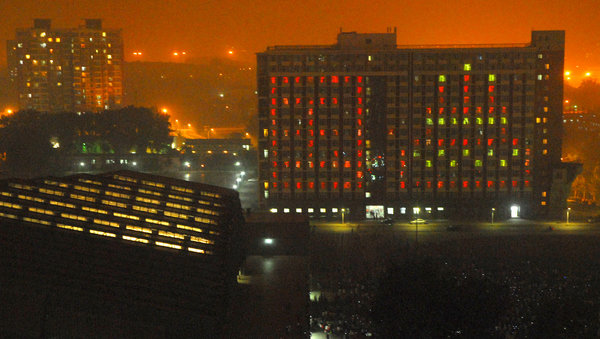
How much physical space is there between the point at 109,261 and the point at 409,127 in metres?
29.6

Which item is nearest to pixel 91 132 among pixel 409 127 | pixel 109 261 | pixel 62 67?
pixel 62 67

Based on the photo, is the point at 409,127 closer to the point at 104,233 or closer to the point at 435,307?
the point at 435,307

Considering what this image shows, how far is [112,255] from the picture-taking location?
21062 millimetres

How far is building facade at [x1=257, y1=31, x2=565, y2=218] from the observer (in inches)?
1827

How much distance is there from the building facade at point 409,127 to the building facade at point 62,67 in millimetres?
55588

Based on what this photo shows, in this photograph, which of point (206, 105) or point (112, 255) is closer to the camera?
point (112, 255)

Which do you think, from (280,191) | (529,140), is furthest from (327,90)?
(529,140)

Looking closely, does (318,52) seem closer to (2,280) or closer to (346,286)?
(346,286)

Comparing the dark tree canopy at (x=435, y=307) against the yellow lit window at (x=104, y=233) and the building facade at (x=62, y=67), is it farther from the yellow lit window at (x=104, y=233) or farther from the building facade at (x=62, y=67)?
the building facade at (x=62, y=67)

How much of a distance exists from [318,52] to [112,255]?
2770 cm

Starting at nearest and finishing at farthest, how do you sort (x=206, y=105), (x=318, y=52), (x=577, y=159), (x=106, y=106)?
(x=318, y=52), (x=577, y=159), (x=106, y=106), (x=206, y=105)

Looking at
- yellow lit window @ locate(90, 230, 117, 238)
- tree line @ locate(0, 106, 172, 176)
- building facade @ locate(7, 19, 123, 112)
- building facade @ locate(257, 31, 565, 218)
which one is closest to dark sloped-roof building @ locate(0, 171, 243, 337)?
yellow lit window @ locate(90, 230, 117, 238)

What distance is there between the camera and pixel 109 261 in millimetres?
20719

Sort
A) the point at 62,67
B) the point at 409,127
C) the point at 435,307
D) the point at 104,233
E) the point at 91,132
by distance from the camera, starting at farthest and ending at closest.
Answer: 1. the point at 62,67
2. the point at 91,132
3. the point at 409,127
4. the point at 104,233
5. the point at 435,307
